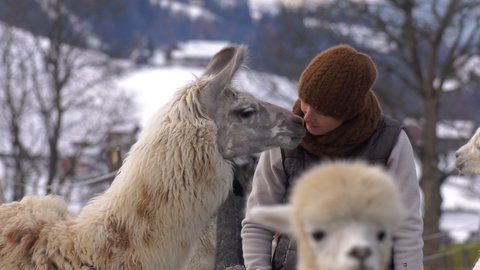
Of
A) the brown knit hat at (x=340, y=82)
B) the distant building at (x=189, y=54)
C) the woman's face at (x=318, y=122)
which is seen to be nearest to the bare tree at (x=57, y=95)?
the woman's face at (x=318, y=122)

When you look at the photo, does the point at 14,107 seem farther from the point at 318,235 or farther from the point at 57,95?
the point at 318,235

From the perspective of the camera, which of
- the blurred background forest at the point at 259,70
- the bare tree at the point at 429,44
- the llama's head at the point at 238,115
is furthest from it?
the blurred background forest at the point at 259,70

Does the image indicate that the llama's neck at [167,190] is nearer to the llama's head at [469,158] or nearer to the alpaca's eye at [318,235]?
the alpaca's eye at [318,235]

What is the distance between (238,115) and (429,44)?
51.7 feet

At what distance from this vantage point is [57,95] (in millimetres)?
26766

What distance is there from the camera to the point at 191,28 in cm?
10181

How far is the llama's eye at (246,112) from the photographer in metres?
4.88

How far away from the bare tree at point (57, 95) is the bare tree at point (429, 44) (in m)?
10.7

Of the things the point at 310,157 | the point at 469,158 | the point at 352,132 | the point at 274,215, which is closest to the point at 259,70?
the point at 469,158

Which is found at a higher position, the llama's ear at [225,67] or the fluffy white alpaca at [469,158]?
the llama's ear at [225,67]

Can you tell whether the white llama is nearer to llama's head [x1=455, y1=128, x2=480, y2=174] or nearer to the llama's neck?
the llama's neck

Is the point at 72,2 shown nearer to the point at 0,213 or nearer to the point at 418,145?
the point at 418,145

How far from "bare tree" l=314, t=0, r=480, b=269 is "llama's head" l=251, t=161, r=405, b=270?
1599 cm

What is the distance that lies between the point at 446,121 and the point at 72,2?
13504mm
